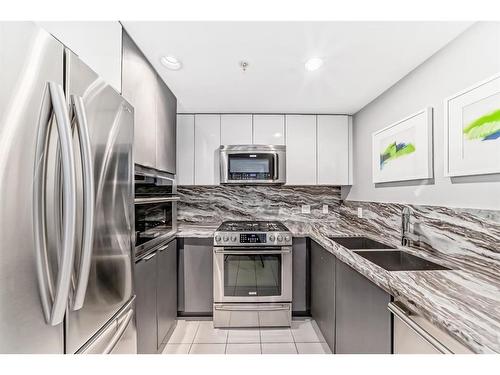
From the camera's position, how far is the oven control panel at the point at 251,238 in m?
2.44

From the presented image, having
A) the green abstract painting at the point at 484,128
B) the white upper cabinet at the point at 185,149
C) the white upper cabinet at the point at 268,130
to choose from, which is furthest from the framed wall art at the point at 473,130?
the white upper cabinet at the point at 185,149

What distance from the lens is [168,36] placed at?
1498 mm

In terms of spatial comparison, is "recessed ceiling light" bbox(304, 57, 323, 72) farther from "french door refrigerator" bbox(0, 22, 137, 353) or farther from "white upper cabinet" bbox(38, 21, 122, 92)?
"french door refrigerator" bbox(0, 22, 137, 353)

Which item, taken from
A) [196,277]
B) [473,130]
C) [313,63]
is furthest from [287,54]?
[196,277]

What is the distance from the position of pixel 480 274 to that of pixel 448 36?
50.6 inches

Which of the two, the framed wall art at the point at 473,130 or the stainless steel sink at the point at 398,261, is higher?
the framed wall art at the point at 473,130

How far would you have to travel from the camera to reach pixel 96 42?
1271 millimetres

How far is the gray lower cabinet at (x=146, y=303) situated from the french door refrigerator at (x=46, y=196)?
2.47 ft

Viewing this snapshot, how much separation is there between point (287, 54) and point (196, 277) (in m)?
2.11

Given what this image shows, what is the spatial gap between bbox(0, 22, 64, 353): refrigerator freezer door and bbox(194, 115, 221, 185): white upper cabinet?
224 cm

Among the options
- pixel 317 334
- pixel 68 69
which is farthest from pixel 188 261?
pixel 68 69

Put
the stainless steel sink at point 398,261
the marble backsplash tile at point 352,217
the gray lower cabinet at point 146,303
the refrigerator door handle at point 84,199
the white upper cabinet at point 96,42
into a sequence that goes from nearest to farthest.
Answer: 1. the refrigerator door handle at point 84,199
2. the white upper cabinet at point 96,42
3. the marble backsplash tile at point 352,217
4. the stainless steel sink at point 398,261
5. the gray lower cabinet at point 146,303

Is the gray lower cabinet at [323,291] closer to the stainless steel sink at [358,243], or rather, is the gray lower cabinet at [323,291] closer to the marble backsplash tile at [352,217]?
the stainless steel sink at [358,243]
